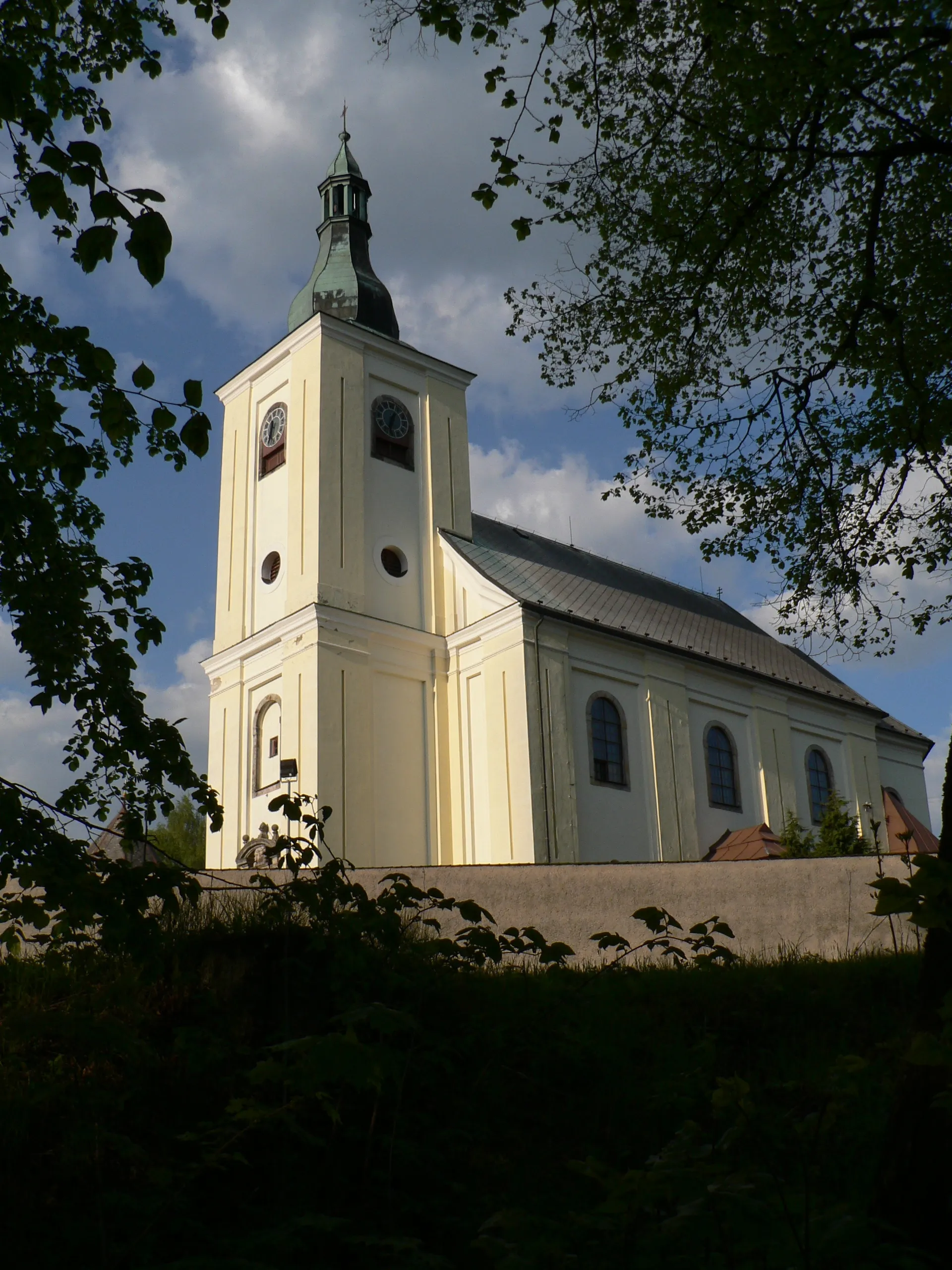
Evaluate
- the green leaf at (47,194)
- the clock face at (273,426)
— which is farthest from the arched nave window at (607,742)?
the green leaf at (47,194)

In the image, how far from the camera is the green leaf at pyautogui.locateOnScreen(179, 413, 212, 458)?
179 inches

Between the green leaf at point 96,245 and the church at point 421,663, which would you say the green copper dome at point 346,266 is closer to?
the church at point 421,663

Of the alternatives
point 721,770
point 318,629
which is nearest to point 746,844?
point 721,770

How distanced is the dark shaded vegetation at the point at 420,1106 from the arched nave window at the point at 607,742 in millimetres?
15603

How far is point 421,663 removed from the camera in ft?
83.5

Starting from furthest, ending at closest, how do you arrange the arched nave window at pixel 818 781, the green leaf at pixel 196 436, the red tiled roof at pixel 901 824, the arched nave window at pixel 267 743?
the arched nave window at pixel 818 781
the red tiled roof at pixel 901 824
the arched nave window at pixel 267 743
the green leaf at pixel 196 436

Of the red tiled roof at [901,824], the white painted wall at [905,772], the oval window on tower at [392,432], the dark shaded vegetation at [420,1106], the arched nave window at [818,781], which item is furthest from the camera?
the white painted wall at [905,772]

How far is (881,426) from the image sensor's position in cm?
968

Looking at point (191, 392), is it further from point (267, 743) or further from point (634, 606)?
point (634, 606)

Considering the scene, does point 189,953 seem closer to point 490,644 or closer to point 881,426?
point 881,426

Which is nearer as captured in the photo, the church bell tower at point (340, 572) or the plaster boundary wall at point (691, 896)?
the plaster boundary wall at point (691, 896)

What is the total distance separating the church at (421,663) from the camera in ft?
77.3

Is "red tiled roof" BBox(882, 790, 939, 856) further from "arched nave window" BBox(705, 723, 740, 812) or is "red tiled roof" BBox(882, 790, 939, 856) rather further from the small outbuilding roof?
"arched nave window" BBox(705, 723, 740, 812)

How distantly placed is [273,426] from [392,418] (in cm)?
270
